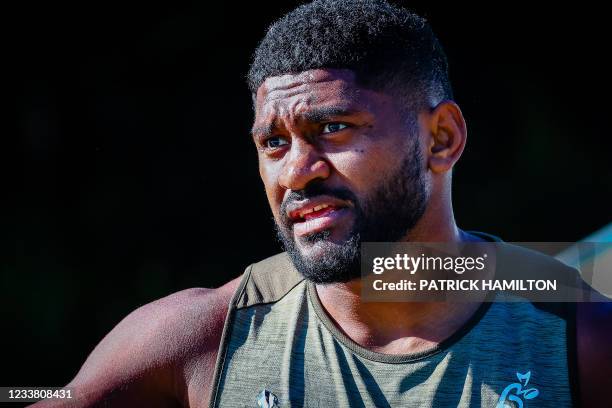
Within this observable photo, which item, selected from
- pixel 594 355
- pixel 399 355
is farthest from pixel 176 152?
pixel 594 355

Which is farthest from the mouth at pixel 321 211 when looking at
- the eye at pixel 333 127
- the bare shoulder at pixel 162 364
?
the bare shoulder at pixel 162 364

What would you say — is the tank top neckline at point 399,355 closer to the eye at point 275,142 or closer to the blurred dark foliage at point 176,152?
the eye at point 275,142

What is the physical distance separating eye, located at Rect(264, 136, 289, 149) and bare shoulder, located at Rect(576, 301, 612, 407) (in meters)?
A: 1.07

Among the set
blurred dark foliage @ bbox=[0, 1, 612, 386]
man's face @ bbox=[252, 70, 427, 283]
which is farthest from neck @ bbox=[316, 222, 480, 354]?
blurred dark foliage @ bbox=[0, 1, 612, 386]

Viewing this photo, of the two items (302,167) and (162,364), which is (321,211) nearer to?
(302,167)

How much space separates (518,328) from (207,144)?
9.34 ft

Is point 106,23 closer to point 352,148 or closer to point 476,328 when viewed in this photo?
point 352,148

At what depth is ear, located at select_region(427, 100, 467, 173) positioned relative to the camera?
273 centimetres

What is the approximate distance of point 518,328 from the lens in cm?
258

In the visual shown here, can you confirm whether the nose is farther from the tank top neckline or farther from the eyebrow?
the tank top neckline

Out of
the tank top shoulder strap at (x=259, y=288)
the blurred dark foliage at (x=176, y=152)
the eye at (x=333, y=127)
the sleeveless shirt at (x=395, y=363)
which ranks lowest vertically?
the sleeveless shirt at (x=395, y=363)

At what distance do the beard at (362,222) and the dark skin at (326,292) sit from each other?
0.08ft

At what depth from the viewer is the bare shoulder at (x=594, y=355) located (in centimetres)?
247

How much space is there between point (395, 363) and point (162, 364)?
2.55 feet
